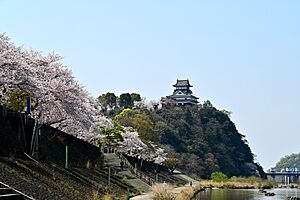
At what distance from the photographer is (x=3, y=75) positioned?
880 inches

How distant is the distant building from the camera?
144 meters

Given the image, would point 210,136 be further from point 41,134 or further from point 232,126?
point 41,134

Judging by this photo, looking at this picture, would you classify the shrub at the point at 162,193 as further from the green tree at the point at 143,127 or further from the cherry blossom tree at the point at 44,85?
the green tree at the point at 143,127

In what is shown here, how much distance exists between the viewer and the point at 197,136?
11550 cm

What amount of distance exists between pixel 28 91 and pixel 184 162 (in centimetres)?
7795

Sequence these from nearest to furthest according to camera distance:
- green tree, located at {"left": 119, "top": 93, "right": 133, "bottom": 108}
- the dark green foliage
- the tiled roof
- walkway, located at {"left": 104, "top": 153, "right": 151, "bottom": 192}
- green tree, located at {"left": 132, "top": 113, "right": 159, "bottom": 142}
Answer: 1. walkway, located at {"left": 104, "top": 153, "right": 151, "bottom": 192}
2. green tree, located at {"left": 132, "top": 113, "right": 159, "bottom": 142}
3. the dark green foliage
4. green tree, located at {"left": 119, "top": 93, "right": 133, "bottom": 108}
5. the tiled roof

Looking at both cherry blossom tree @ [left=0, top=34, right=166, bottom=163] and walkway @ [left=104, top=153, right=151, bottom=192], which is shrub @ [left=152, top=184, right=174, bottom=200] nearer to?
cherry blossom tree @ [left=0, top=34, right=166, bottom=163]

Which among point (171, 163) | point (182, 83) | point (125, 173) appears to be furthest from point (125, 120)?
point (182, 83)

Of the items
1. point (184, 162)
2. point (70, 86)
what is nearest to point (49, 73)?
point (70, 86)

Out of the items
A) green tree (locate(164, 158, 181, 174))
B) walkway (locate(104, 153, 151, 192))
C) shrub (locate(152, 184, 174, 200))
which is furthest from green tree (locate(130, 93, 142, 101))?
shrub (locate(152, 184, 174, 200))

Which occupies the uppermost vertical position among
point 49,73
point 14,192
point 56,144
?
point 49,73

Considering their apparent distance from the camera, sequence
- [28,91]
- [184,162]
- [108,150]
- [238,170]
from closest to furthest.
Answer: [28,91]
[108,150]
[184,162]
[238,170]

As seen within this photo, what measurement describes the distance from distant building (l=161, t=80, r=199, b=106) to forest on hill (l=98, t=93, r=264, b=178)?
878 centimetres

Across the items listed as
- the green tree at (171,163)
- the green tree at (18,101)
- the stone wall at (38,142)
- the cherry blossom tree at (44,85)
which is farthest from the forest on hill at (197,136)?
the green tree at (18,101)
